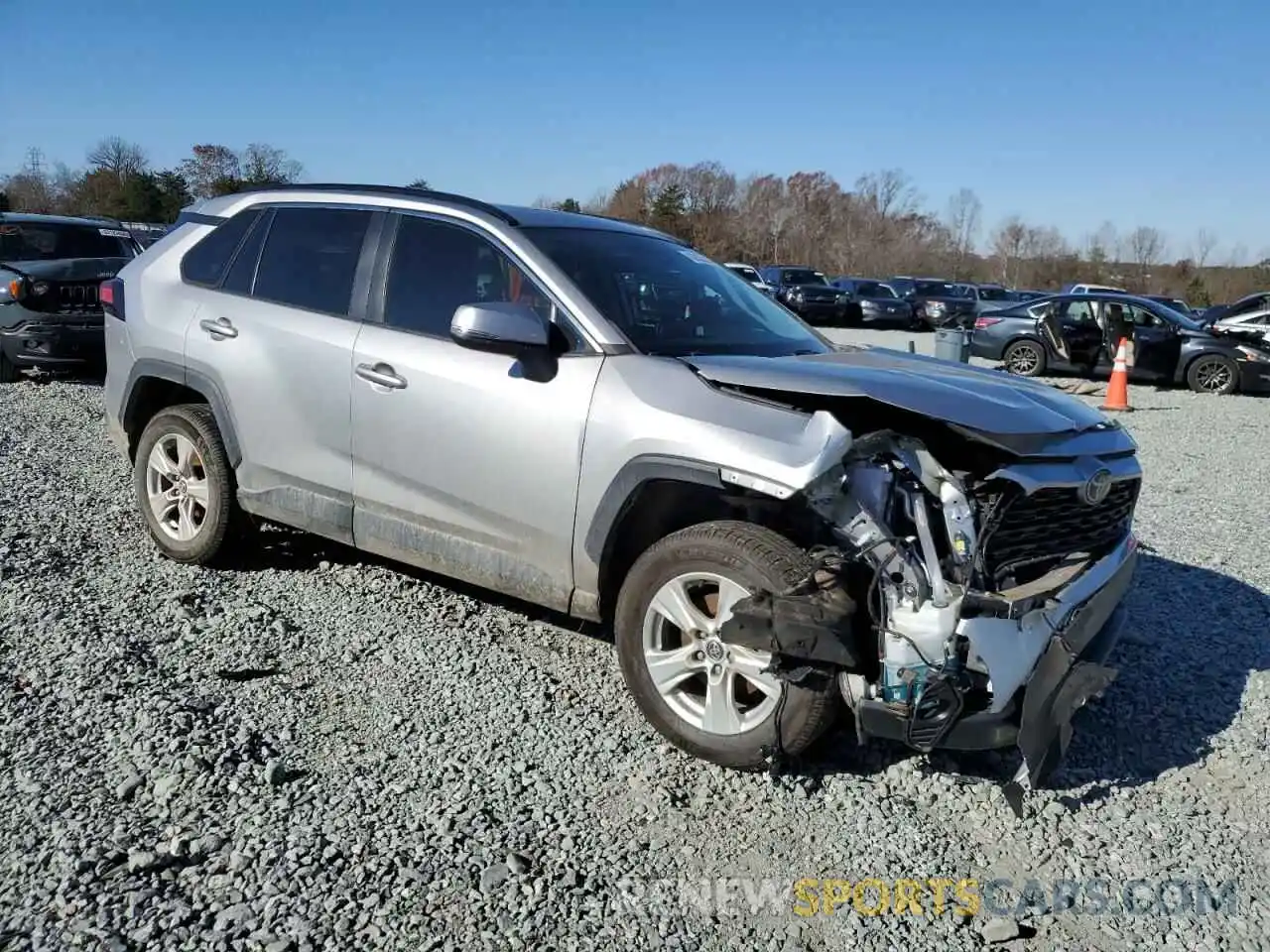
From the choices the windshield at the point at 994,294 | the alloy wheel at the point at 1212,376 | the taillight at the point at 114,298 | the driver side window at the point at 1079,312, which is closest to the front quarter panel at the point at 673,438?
the taillight at the point at 114,298

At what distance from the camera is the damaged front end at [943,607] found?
3.02 m

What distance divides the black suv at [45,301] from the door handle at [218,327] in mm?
5901

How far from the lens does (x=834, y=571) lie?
10.4ft

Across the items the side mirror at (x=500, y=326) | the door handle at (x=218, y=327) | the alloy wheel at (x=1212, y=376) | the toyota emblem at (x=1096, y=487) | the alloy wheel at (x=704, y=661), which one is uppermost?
the side mirror at (x=500, y=326)

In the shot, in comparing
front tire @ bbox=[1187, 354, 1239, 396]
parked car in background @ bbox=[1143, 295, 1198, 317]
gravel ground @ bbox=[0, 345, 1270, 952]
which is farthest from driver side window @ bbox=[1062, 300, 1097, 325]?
gravel ground @ bbox=[0, 345, 1270, 952]

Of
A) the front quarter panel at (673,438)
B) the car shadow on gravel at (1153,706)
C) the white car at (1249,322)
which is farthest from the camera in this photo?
the white car at (1249,322)

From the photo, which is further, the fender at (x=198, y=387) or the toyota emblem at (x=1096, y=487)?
the fender at (x=198, y=387)

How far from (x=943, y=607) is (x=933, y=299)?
98.6 ft

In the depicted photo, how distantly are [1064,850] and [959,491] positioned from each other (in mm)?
1155

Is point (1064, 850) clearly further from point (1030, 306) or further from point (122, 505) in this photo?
point (1030, 306)

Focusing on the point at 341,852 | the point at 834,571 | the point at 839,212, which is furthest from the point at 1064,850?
the point at 839,212

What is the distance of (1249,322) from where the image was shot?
1703cm

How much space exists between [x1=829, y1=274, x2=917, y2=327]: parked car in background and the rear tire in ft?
46.7

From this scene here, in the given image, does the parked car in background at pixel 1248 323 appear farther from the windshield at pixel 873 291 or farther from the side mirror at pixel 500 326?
the side mirror at pixel 500 326
